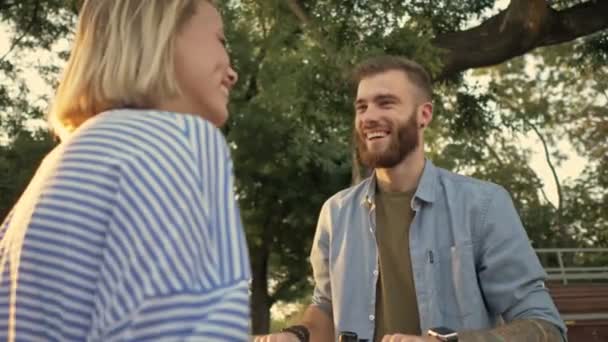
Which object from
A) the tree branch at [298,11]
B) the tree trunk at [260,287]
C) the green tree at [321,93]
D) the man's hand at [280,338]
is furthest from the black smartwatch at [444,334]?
the tree trunk at [260,287]

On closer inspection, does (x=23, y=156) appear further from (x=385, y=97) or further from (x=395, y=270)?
(x=395, y=270)

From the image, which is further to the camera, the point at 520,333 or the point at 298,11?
the point at 298,11

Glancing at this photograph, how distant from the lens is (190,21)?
4.71ft

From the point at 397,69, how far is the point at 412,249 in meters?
0.72

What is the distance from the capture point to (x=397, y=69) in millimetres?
3340

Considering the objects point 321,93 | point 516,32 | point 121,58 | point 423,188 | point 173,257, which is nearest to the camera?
point 173,257

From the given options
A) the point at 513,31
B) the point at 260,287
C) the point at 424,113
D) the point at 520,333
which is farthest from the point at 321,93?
the point at 260,287

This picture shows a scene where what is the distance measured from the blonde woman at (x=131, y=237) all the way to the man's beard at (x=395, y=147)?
190 cm

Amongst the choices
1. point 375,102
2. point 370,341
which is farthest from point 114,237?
point 375,102

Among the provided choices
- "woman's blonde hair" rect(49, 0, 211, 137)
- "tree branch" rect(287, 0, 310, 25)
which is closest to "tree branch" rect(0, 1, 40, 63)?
"tree branch" rect(287, 0, 310, 25)

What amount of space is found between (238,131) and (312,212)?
103 inches

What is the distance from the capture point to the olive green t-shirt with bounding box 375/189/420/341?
9.75 feet

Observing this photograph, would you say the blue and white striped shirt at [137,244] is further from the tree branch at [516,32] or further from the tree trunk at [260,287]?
the tree trunk at [260,287]

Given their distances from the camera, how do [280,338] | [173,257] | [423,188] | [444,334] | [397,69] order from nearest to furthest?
[173,257]
[444,334]
[280,338]
[423,188]
[397,69]
